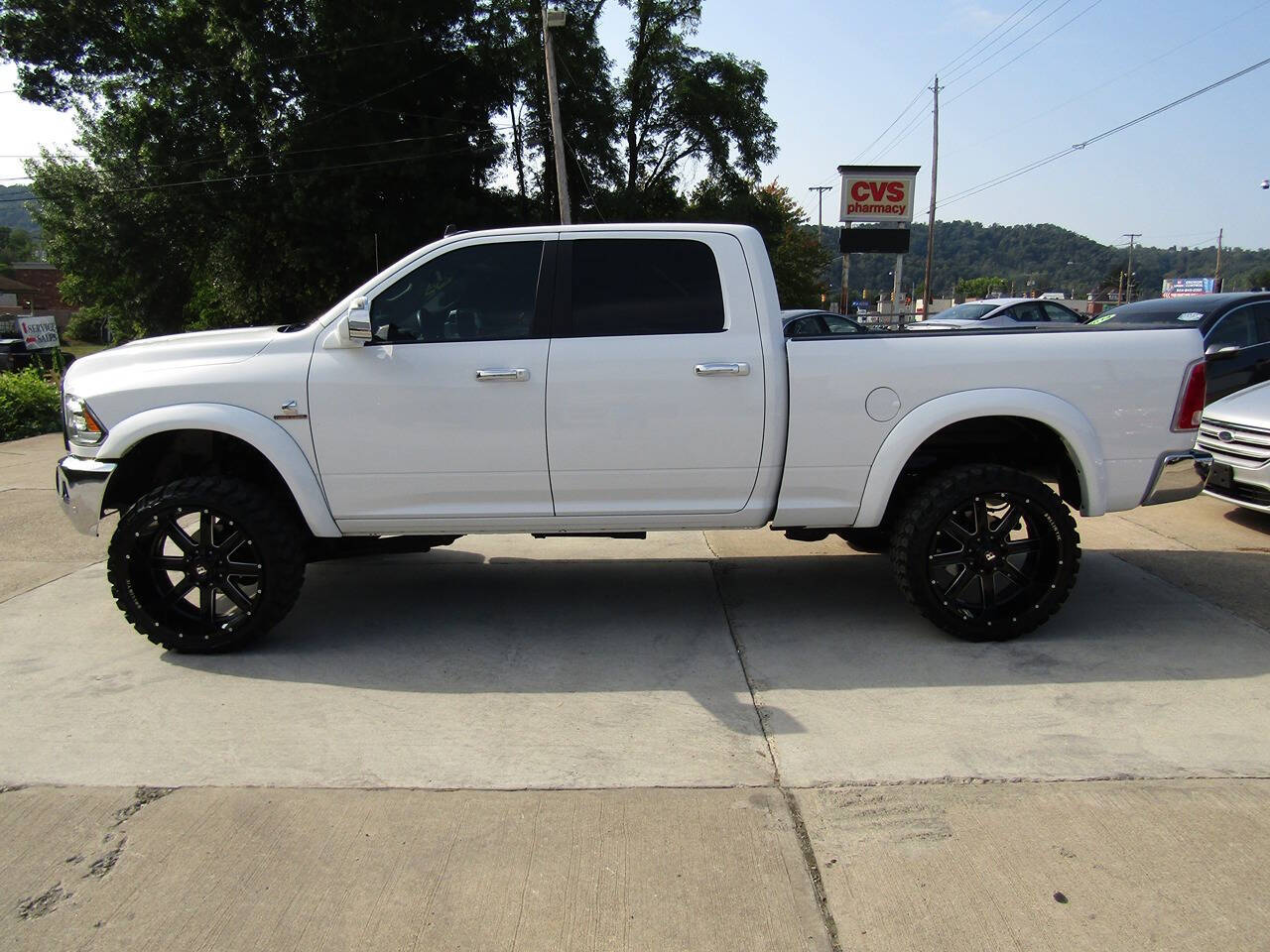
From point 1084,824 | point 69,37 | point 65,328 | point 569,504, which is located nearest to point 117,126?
point 69,37

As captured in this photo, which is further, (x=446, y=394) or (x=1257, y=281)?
(x=1257, y=281)

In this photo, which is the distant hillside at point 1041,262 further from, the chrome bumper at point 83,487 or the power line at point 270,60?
the chrome bumper at point 83,487

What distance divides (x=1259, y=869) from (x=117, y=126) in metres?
33.0

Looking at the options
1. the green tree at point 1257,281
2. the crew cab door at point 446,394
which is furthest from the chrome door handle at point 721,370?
the green tree at point 1257,281

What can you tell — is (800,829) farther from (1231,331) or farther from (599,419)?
(1231,331)

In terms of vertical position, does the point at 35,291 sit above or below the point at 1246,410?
above

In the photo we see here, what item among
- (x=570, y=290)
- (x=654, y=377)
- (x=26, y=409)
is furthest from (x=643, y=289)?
(x=26, y=409)

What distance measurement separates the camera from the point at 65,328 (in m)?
73.5

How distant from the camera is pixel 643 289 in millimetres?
4602

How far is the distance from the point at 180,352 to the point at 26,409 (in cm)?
1071

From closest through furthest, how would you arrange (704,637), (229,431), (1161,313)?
(229,431)
(704,637)
(1161,313)

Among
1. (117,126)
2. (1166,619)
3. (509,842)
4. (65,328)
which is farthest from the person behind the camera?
(65,328)

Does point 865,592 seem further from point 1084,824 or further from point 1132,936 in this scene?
point 1132,936

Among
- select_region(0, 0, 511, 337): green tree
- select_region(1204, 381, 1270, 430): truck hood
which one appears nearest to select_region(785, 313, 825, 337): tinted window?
select_region(1204, 381, 1270, 430): truck hood
